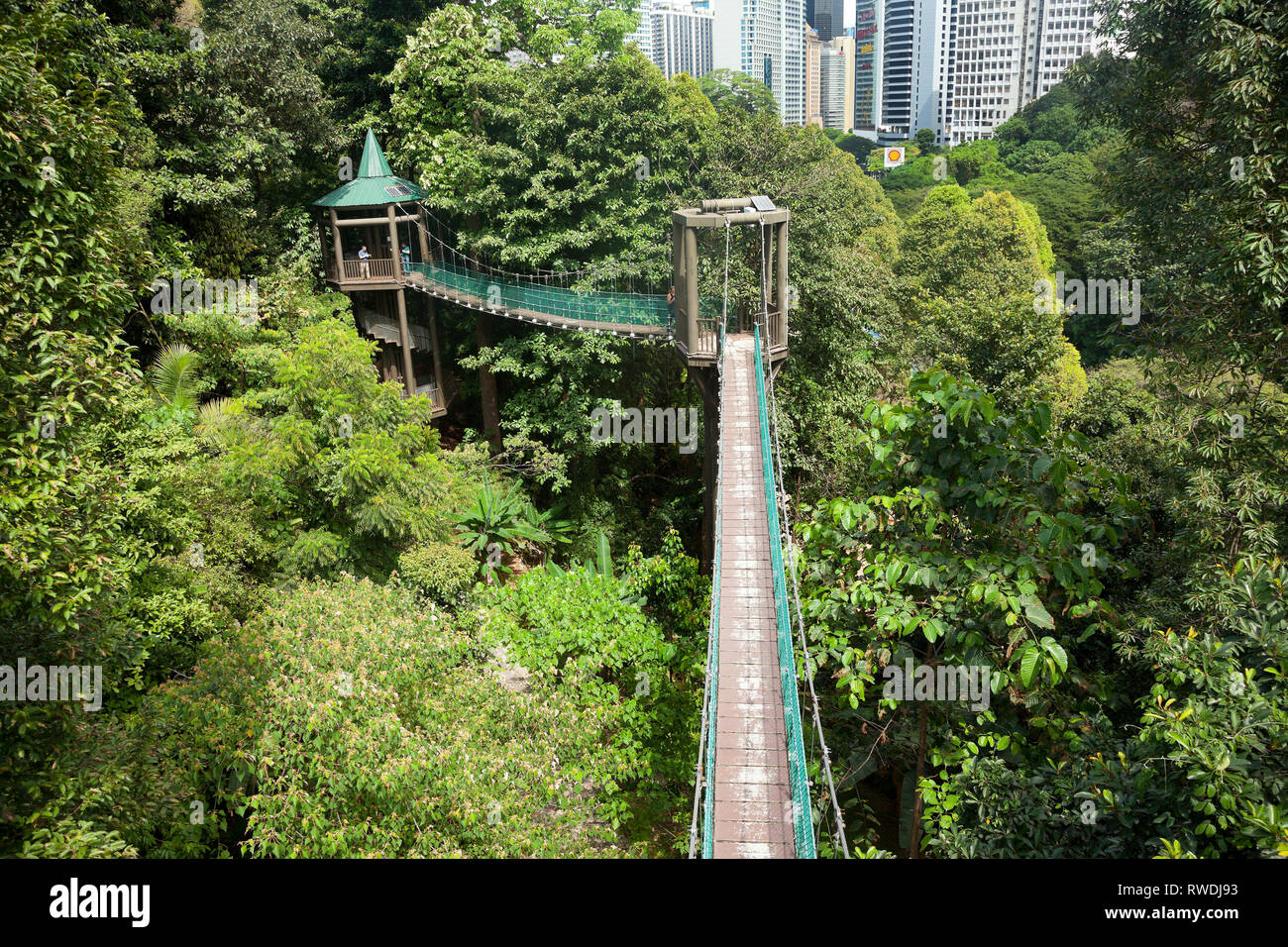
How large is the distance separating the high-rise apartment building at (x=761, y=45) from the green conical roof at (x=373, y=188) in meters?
128

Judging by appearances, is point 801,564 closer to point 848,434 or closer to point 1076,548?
point 1076,548

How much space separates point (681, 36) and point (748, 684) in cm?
13875

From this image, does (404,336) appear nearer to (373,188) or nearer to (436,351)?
(436,351)

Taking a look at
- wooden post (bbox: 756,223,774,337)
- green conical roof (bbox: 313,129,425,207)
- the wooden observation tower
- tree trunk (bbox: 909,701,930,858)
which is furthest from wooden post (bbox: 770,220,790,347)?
green conical roof (bbox: 313,129,425,207)

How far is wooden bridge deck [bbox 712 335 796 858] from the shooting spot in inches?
212

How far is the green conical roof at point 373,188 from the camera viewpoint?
1614 cm

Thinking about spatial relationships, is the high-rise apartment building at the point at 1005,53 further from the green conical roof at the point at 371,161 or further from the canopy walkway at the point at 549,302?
the canopy walkway at the point at 549,302

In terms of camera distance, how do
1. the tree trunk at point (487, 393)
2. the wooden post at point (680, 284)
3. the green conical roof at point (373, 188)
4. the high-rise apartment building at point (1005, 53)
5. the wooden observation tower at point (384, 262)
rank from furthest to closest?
the high-rise apartment building at point (1005, 53), the tree trunk at point (487, 393), the wooden observation tower at point (384, 262), the green conical roof at point (373, 188), the wooden post at point (680, 284)

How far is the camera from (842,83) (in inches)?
5335

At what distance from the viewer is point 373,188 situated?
1628cm

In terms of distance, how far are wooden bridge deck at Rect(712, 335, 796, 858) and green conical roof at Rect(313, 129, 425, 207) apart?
9.42 metres

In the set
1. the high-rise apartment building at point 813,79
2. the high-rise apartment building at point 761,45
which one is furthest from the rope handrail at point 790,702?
the high-rise apartment building at point 813,79

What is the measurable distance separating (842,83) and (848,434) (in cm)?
13717
